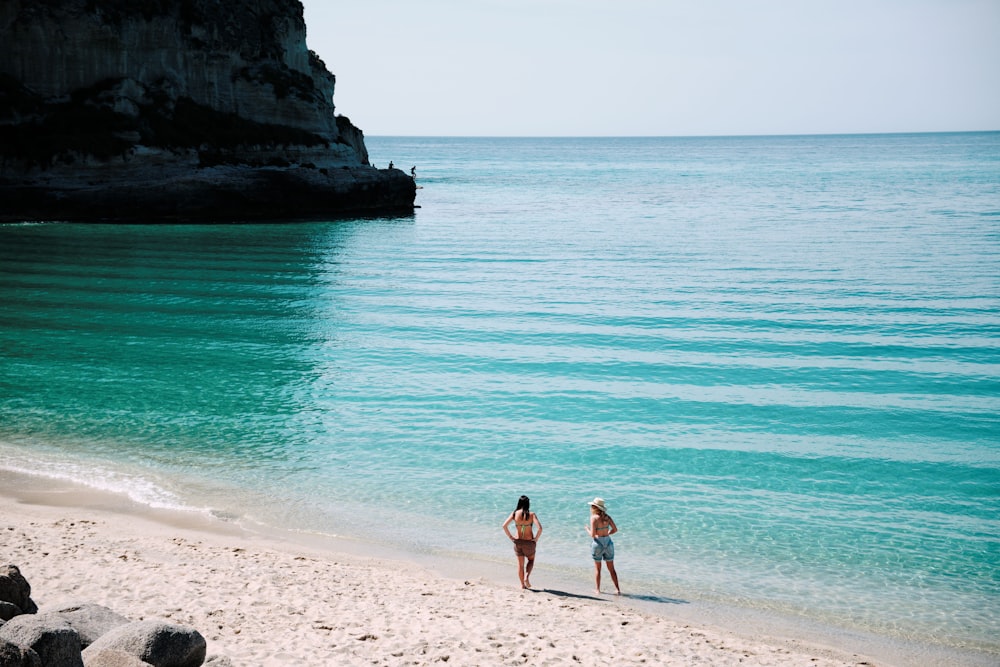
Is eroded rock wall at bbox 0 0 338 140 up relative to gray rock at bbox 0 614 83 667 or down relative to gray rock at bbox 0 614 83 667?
up

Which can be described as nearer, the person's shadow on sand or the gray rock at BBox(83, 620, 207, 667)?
the gray rock at BBox(83, 620, 207, 667)

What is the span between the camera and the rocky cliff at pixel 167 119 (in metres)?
52.4

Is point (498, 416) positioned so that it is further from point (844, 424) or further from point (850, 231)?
point (850, 231)

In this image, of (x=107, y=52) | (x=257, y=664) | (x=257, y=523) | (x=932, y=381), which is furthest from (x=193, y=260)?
(x=257, y=664)

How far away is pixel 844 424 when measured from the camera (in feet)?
60.6

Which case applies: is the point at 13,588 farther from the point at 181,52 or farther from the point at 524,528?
the point at 181,52

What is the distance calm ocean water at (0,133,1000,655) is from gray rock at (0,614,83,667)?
6618 millimetres

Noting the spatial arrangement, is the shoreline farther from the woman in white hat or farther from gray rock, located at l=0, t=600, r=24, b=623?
gray rock, located at l=0, t=600, r=24, b=623

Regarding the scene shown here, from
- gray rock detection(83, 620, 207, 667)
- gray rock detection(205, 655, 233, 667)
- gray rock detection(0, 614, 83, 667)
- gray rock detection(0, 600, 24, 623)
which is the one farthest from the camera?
gray rock detection(205, 655, 233, 667)

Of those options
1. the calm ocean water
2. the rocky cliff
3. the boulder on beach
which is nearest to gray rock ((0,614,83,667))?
the boulder on beach

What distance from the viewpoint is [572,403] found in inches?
792

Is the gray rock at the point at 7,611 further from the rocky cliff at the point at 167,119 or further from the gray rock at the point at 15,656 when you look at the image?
the rocky cliff at the point at 167,119

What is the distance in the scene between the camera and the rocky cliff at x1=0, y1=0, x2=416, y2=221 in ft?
172

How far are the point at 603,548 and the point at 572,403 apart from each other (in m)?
8.56
